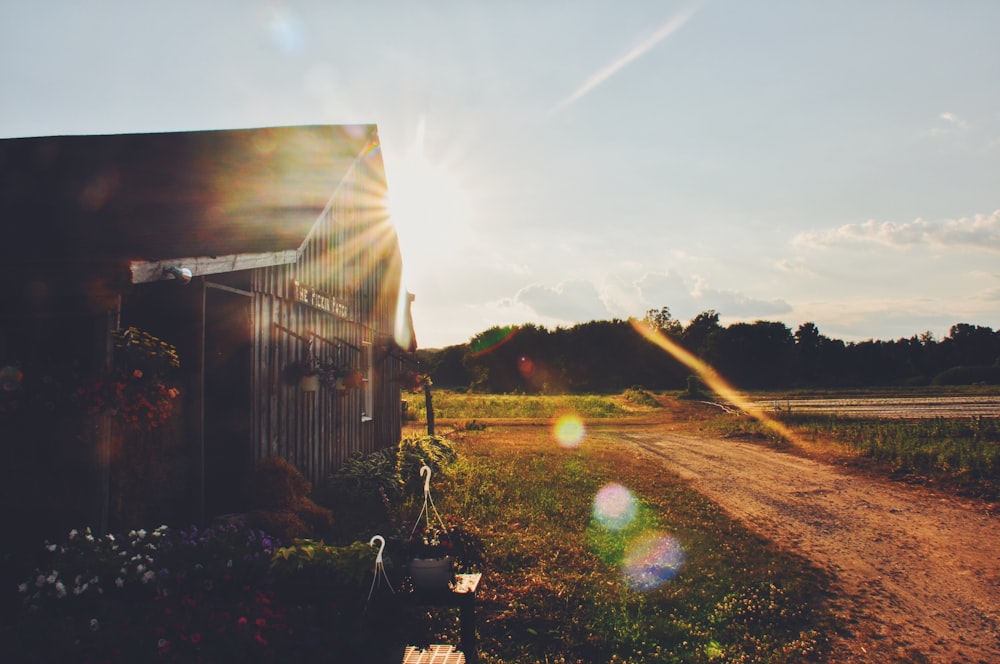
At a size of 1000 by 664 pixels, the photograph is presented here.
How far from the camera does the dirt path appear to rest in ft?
18.3

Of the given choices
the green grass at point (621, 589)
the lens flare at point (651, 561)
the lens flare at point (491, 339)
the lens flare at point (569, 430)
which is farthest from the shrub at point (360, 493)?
the lens flare at point (491, 339)

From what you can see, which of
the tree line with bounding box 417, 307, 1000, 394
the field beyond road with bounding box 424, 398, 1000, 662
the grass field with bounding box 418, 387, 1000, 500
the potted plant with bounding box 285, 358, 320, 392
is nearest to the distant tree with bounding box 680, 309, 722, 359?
the tree line with bounding box 417, 307, 1000, 394

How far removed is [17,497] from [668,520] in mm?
8393

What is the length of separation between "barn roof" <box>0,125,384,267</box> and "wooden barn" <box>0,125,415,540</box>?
0.15ft

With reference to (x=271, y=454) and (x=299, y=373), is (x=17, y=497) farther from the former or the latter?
(x=299, y=373)

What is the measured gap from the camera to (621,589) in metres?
6.59

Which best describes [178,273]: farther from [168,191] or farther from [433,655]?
[168,191]

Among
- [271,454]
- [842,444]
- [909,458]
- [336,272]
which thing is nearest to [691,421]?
[842,444]

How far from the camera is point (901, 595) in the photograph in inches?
260

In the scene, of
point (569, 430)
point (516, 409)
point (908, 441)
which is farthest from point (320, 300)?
point (516, 409)

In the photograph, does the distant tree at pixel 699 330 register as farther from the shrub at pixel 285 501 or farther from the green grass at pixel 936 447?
the shrub at pixel 285 501

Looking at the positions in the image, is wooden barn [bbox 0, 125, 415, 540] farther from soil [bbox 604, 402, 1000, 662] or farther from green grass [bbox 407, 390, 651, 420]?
green grass [bbox 407, 390, 651, 420]

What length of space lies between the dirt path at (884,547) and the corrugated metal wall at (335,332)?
693 cm

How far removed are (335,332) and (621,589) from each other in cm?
660
